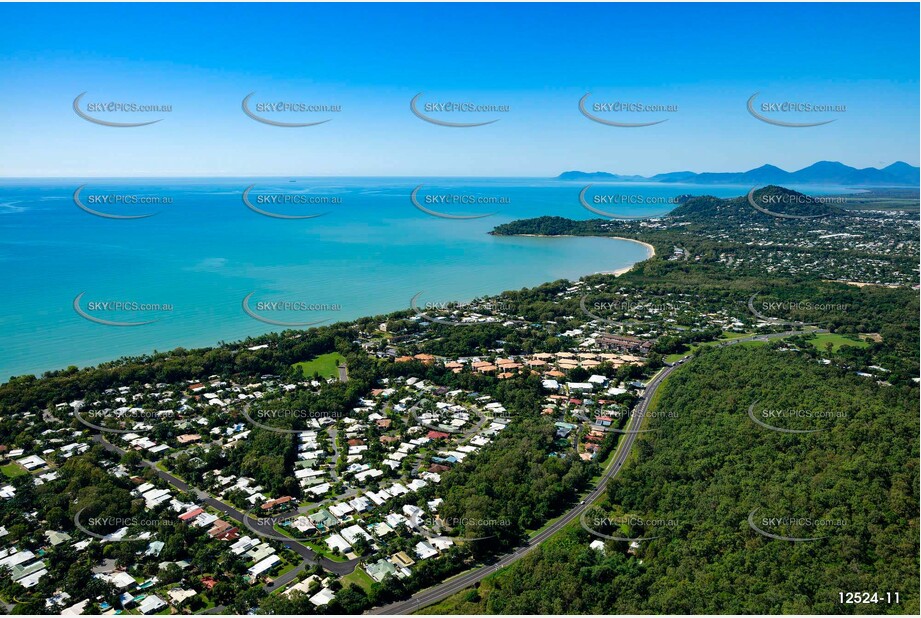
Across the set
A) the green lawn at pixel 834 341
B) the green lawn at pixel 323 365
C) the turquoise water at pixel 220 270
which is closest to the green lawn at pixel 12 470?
the turquoise water at pixel 220 270

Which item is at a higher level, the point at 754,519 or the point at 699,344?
the point at 699,344

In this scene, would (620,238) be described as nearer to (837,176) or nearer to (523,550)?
(523,550)

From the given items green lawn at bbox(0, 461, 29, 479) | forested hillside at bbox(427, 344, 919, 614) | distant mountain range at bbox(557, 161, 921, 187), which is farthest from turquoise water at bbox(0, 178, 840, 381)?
distant mountain range at bbox(557, 161, 921, 187)

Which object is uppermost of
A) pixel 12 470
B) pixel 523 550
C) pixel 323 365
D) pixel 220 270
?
pixel 220 270

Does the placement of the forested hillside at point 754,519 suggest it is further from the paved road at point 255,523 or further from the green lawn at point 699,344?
the green lawn at point 699,344

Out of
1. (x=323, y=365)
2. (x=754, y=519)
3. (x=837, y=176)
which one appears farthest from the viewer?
(x=837, y=176)

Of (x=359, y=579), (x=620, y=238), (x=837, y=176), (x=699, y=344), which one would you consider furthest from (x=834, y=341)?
(x=837, y=176)
